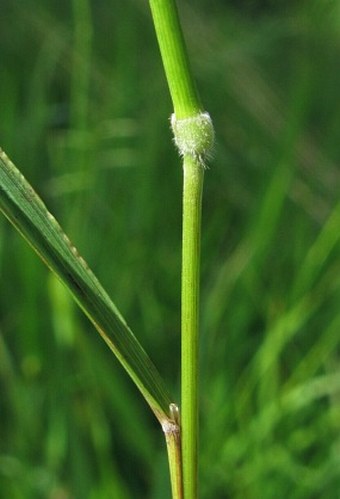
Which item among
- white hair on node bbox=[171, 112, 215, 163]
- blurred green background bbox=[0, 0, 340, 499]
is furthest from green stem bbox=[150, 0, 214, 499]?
blurred green background bbox=[0, 0, 340, 499]

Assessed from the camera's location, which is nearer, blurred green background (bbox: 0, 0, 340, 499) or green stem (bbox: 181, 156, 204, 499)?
green stem (bbox: 181, 156, 204, 499)

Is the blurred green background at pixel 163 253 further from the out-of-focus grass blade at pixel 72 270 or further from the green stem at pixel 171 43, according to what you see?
the green stem at pixel 171 43

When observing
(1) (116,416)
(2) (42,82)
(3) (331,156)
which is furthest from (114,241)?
(3) (331,156)

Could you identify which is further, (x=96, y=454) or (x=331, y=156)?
(x=331, y=156)

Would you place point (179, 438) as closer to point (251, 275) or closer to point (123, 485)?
point (123, 485)

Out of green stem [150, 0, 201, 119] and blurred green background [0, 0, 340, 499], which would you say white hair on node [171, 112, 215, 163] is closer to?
green stem [150, 0, 201, 119]

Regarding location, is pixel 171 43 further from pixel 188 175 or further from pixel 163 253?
pixel 163 253

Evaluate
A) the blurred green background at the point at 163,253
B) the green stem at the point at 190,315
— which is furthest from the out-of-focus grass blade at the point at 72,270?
the blurred green background at the point at 163,253
